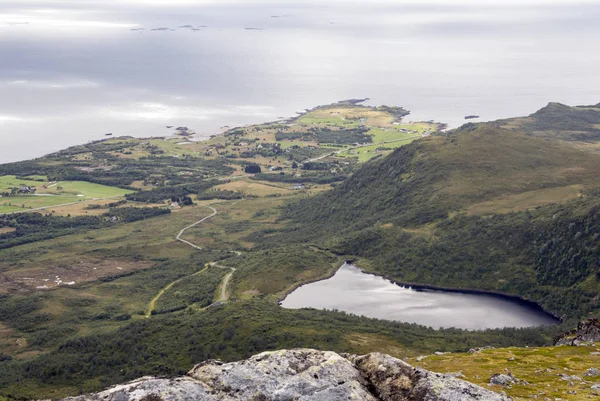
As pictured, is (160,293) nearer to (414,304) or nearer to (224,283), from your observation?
(224,283)

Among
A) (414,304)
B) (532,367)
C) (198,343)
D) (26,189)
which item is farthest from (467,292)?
(26,189)

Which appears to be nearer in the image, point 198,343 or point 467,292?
point 198,343

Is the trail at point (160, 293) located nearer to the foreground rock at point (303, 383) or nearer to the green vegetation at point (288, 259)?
the green vegetation at point (288, 259)

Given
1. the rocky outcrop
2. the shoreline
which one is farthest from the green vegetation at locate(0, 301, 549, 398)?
the rocky outcrop

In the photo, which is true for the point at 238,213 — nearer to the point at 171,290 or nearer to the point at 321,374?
the point at 171,290

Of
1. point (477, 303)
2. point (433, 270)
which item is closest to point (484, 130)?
point (433, 270)

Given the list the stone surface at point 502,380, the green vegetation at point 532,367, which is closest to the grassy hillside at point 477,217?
the green vegetation at point 532,367
